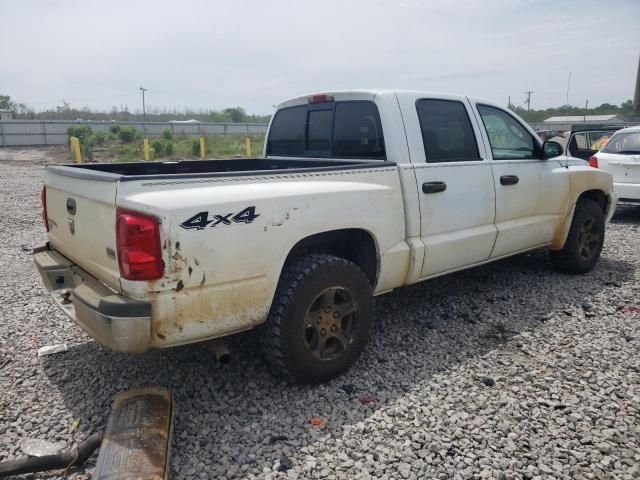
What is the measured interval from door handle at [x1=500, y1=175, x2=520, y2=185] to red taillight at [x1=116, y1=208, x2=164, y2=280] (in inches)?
121

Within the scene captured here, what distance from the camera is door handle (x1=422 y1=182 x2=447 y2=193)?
11.9 feet

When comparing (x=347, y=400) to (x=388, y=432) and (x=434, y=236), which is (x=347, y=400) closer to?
(x=388, y=432)

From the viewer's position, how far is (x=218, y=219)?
2582mm

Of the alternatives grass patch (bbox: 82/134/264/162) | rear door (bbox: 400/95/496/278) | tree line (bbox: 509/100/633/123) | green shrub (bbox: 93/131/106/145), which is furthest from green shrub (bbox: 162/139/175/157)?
tree line (bbox: 509/100/633/123)

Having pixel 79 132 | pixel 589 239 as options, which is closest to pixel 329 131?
pixel 589 239

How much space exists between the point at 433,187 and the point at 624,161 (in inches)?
244

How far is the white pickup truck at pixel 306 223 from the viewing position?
251 cm

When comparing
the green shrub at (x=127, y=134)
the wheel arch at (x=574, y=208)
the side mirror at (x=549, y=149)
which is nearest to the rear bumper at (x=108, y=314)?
the side mirror at (x=549, y=149)

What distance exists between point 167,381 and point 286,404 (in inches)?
34.1

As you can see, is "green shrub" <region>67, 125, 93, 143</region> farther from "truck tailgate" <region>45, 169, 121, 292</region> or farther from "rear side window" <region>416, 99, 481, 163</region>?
"rear side window" <region>416, 99, 481, 163</region>

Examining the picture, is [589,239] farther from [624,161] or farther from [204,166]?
[204,166]

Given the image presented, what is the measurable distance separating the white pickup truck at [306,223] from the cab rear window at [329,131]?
0.5 inches

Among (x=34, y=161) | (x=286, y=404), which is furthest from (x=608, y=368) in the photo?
(x=34, y=161)

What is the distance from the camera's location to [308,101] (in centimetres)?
428
